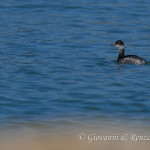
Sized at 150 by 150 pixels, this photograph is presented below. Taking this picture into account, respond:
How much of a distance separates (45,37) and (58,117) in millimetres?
10951

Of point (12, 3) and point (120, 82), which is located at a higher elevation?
point (12, 3)

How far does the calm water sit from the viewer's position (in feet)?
47.8

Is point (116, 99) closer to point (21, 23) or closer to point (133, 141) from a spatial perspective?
point (133, 141)

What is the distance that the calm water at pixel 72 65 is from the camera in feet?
47.8

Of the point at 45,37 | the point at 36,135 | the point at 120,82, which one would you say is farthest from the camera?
the point at 45,37

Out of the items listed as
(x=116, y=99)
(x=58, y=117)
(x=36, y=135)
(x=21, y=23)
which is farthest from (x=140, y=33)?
(x=36, y=135)

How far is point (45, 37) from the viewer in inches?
973

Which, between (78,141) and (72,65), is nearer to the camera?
(78,141)

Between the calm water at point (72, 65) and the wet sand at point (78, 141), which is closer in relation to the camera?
the wet sand at point (78, 141)

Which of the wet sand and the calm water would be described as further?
the calm water

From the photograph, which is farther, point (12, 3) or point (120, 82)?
point (12, 3)

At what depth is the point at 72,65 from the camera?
65.5 ft

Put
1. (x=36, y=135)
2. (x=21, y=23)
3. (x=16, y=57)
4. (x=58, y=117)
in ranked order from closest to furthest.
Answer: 1. (x=36, y=135)
2. (x=58, y=117)
3. (x=16, y=57)
4. (x=21, y=23)

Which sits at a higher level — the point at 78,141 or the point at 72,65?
the point at 72,65
